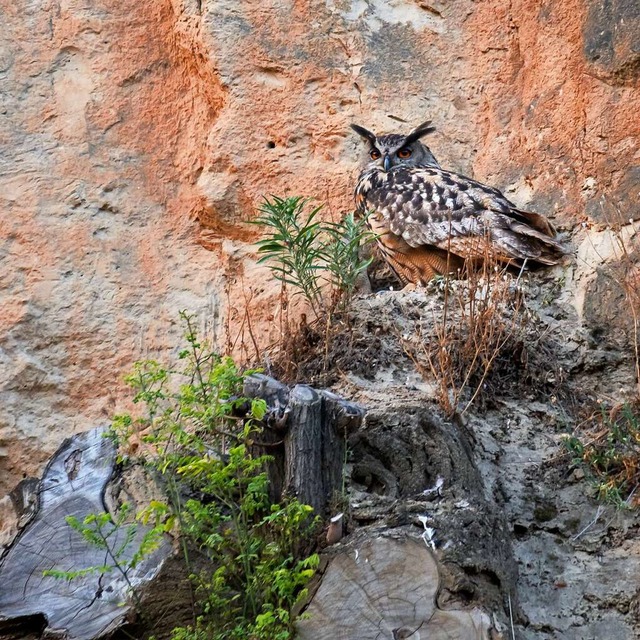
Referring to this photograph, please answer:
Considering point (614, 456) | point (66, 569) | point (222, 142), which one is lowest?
point (66, 569)

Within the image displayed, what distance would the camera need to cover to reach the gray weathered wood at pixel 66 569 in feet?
12.7

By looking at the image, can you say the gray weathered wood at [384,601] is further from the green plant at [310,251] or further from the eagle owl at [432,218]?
the eagle owl at [432,218]

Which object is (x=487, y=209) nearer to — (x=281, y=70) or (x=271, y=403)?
(x=281, y=70)

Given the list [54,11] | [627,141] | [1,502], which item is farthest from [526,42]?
[1,502]

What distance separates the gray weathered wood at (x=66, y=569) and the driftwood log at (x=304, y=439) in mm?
506

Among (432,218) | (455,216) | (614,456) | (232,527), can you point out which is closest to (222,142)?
(432,218)

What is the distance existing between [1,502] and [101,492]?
1.56 feet

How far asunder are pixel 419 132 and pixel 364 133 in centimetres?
34

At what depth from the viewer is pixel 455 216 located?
633cm

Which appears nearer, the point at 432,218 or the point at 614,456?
the point at 614,456

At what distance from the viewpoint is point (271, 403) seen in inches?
163

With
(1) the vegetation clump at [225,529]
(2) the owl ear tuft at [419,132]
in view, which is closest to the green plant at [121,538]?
(1) the vegetation clump at [225,529]

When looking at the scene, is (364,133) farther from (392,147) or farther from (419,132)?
(419,132)

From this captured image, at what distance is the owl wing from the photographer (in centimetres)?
612
